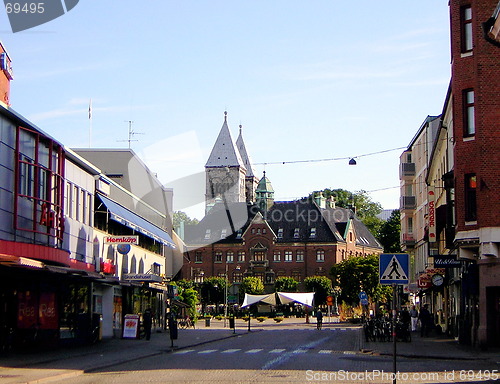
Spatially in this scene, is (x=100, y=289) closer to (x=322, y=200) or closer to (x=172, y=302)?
(x=172, y=302)

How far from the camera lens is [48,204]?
107 feet

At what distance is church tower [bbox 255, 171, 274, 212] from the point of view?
15600cm

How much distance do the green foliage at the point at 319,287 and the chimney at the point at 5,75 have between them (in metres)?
90.8

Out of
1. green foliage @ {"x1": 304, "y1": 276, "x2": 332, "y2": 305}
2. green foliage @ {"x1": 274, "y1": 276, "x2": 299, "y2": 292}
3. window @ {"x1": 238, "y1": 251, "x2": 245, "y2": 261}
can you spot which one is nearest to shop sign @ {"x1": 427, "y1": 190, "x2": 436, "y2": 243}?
green foliage @ {"x1": 304, "y1": 276, "x2": 332, "y2": 305}

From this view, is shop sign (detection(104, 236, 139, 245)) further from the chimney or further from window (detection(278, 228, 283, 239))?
window (detection(278, 228, 283, 239))

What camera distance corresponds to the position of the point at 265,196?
157250 mm

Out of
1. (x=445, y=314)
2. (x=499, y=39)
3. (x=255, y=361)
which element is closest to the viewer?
(x=499, y=39)

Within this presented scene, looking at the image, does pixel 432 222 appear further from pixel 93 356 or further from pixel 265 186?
pixel 265 186

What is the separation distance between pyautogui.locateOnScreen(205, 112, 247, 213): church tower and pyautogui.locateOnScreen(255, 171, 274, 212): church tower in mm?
27559

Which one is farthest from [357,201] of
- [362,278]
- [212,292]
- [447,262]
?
[447,262]

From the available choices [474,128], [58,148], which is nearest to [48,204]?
[58,148]

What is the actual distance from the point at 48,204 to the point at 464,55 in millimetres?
16828

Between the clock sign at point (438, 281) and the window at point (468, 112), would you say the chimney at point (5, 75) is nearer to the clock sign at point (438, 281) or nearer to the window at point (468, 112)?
the window at point (468, 112)

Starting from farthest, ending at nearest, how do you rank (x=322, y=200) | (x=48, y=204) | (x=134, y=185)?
(x=322, y=200)
(x=134, y=185)
(x=48, y=204)
